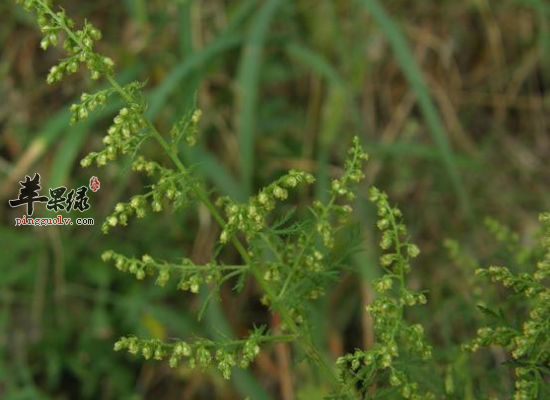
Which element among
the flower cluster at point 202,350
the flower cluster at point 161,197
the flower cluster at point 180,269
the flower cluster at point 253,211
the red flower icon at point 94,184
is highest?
the red flower icon at point 94,184

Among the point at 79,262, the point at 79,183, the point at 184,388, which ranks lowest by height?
the point at 184,388

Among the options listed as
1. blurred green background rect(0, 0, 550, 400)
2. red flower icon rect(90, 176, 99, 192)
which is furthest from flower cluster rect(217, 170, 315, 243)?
red flower icon rect(90, 176, 99, 192)

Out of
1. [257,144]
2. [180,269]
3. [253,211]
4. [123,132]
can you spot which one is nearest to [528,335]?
[253,211]

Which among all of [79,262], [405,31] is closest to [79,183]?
[79,262]

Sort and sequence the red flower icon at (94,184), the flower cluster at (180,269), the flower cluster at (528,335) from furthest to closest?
the red flower icon at (94,184) → the flower cluster at (180,269) → the flower cluster at (528,335)

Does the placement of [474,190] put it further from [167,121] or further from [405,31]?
[167,121]

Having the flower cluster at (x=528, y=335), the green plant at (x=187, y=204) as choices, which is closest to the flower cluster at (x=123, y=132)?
the green plant at (x=187, y=204)

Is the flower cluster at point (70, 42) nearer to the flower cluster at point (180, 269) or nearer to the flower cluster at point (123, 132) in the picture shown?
the flower cluster at point (123, 132)
